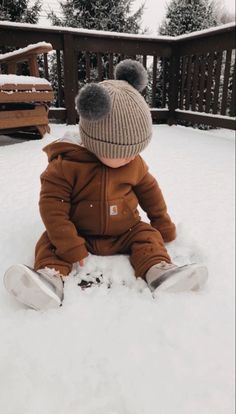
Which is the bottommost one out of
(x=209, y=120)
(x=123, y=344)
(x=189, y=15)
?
(x=123, y=344)

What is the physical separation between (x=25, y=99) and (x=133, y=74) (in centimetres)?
A: 176

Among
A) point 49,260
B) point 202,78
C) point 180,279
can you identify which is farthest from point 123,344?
point 202,78

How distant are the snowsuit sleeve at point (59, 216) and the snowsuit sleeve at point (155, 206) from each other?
0.31 metres

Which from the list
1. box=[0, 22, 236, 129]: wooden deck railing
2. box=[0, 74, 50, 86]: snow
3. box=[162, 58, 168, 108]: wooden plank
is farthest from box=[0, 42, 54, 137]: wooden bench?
box=[162, 58, 168, 108]: wooden plank

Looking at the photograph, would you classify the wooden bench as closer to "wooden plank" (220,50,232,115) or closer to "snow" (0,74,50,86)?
"snow" (0,74,50,86)

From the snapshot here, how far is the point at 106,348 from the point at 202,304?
312mm

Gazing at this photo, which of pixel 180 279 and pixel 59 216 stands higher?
pixel 59 216

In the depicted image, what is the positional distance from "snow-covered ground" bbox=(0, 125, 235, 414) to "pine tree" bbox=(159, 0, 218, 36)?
18.4 feet

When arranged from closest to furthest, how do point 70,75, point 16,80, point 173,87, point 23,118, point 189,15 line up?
point 16,80
point 23,118
point 70,75
point 173,87
point 189,15

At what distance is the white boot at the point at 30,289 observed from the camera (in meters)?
0.91

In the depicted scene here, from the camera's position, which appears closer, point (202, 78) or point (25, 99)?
point (25, 99)

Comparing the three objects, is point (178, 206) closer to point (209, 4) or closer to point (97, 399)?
point (97, 399)

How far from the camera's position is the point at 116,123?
100 centimetres

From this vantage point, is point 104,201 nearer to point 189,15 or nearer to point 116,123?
point 116,123
